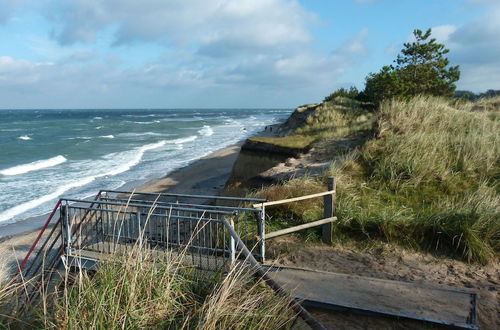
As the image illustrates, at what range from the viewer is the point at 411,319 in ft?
16.6

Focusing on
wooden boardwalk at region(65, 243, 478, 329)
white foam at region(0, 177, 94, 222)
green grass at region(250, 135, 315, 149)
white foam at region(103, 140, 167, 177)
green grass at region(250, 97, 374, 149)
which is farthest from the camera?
white foam at region(103, 140, 167, 177)

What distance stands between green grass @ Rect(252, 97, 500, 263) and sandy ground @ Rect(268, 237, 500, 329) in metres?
0.37

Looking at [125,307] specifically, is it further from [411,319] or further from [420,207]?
[420,207]

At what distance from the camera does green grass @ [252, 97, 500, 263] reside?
24.7ft

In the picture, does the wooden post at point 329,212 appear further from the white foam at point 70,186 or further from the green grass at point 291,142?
the white foam at point 70,186

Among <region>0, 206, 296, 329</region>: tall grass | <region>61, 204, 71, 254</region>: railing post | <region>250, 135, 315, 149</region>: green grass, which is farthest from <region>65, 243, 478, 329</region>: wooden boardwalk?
<region>250, 135, 315, 149</region>: green grass

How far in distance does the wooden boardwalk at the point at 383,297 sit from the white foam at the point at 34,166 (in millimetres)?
28873

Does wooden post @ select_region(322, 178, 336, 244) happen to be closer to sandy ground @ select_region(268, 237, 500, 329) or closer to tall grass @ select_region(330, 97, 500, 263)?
sandy ground @ select_region(268, 237, 500, 329)

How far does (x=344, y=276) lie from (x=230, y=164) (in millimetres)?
22752

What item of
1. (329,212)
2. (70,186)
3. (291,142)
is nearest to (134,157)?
(70,186)

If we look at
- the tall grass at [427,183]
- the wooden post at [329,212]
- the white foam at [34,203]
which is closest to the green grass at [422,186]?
the tall grass at [427,183]

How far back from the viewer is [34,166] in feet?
107

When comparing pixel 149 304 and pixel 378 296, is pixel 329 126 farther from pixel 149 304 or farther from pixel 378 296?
pixel 149 304

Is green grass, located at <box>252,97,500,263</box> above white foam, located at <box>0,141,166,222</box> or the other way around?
above
